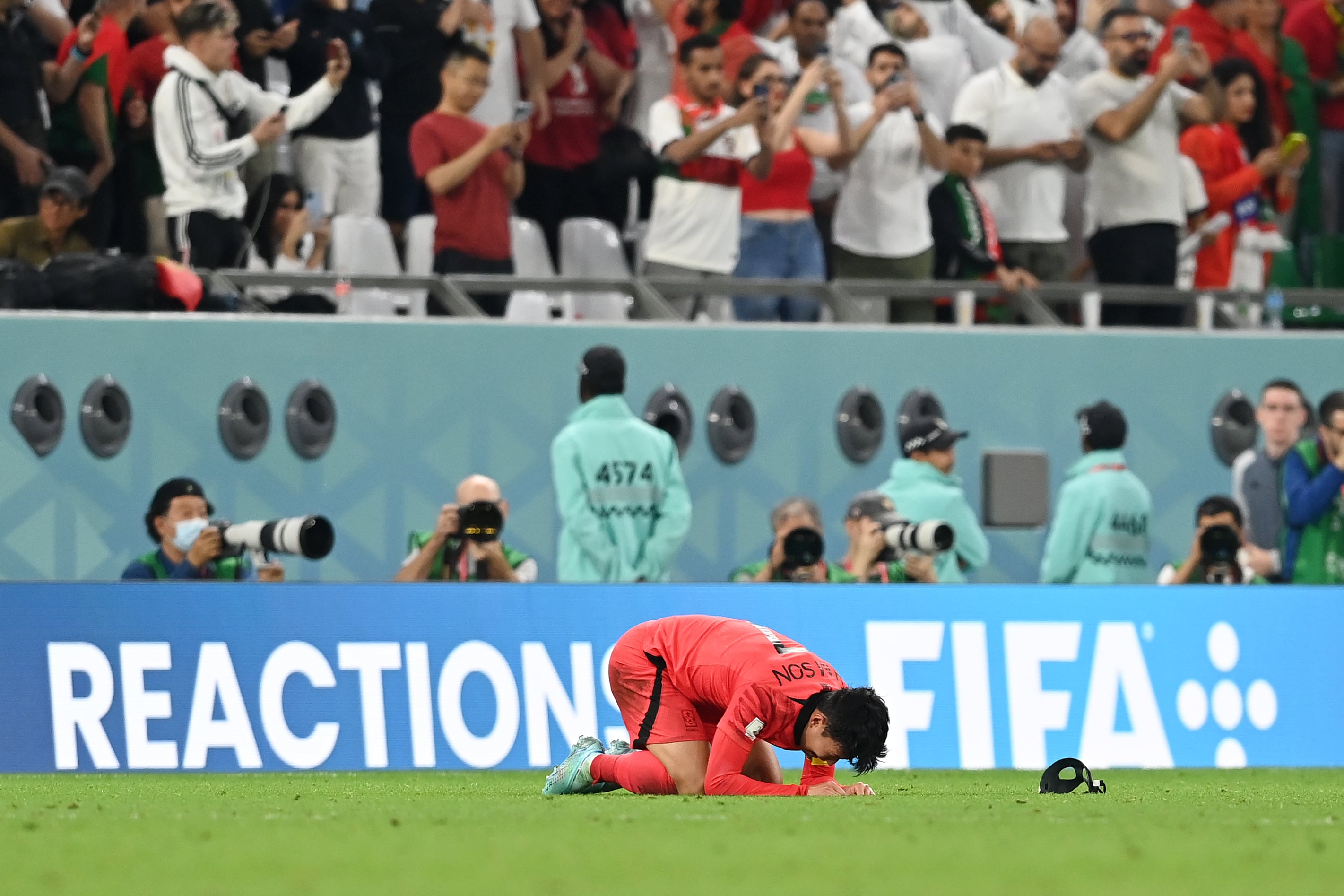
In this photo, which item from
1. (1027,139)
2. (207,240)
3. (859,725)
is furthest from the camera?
(1027,139)

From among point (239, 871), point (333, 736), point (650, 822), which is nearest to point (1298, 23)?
point (333, 736)

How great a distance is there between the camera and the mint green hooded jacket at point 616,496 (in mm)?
12023

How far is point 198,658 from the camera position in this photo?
11023 mm

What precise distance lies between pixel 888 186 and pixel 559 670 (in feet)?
16.4

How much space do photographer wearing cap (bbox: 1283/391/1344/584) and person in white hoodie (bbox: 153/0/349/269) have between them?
20.6 feet

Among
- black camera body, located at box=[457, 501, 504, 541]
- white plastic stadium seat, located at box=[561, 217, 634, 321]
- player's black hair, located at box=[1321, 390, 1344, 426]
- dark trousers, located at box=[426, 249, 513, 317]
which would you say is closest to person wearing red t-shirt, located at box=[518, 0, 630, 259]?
white plastic stadium seat, located at box=[561, 217, 634, 321]

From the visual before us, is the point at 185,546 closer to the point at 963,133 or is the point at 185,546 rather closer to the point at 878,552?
the point at 878,552

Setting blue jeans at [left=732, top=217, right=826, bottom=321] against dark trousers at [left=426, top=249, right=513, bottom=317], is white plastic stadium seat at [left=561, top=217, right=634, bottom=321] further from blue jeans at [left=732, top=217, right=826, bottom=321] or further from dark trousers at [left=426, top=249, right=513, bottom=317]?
blue jeans at [left=732, top=217, right=826, bottom=321]

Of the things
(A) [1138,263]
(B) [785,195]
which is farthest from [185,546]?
(A) [1138,263]

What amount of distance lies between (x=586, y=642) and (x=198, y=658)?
6.39ft

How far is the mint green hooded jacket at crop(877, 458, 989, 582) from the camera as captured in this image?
1292 cm

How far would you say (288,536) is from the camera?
11141 millimetres

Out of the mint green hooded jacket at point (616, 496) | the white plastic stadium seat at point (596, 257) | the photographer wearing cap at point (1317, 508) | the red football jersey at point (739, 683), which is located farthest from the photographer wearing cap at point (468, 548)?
the photographer wearing cap at point (1317, 508)

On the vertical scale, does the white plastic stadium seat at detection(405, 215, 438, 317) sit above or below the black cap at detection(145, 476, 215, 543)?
above
